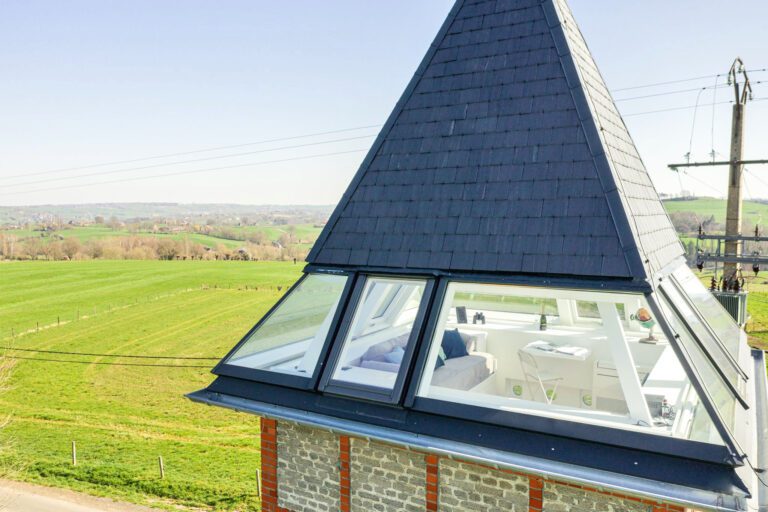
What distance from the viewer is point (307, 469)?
575 centimetres

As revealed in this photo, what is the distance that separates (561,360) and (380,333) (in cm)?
238

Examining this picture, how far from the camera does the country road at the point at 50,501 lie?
14.6 metres

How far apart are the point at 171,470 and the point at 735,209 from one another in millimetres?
21477

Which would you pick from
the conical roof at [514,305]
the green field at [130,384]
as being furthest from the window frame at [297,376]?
the green field at [130,384]

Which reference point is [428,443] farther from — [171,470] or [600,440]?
[171,470]

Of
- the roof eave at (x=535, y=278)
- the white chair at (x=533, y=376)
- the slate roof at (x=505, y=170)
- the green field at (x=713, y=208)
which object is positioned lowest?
the white chair at (x=533, y=376)

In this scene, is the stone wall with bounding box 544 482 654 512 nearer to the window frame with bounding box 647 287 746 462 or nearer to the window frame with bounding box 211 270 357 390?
the window frame with bounding box 647 287 746 462

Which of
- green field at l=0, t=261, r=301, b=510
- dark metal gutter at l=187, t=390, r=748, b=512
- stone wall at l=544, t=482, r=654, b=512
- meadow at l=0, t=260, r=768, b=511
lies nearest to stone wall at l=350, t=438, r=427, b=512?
dark metal gutter at l=187, t=390, r=748, b=512

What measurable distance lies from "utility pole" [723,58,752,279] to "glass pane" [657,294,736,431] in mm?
14820

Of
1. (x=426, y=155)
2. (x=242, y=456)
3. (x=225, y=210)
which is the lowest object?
(x=242, y=456)

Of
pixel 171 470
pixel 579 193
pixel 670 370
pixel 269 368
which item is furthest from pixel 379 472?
pixel 171 470

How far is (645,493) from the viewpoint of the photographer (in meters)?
3.79

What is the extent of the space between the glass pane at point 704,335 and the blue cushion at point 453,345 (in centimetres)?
240

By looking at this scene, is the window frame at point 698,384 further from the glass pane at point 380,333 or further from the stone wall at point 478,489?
the glass pane at point 380,333
